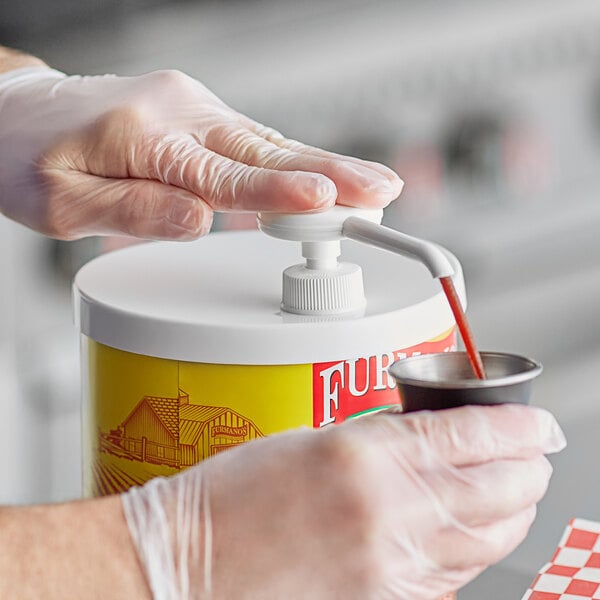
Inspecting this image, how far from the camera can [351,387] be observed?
2.18ft

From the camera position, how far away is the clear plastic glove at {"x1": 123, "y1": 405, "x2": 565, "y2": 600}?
0.55m

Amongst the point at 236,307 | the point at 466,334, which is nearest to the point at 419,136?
the point at 236,307

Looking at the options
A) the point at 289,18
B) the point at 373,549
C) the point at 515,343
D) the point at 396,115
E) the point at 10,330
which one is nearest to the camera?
the point at 373,549

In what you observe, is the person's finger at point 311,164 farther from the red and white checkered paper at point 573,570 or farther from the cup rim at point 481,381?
the red and white checkered paper at point 573,570

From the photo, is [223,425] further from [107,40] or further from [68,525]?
[107,40]

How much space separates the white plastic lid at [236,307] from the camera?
2.14ft

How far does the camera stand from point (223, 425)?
0.66 m

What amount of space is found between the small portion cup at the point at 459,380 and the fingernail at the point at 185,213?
244mm

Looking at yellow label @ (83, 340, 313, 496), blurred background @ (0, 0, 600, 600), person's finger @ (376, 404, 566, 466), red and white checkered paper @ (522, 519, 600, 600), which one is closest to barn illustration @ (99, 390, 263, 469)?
yellow label @ (83, 340, 313, 496)

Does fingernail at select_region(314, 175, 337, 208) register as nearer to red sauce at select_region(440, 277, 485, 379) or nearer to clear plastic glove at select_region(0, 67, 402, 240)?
clear plastic glove at select_region(0, 67, 402, 240)

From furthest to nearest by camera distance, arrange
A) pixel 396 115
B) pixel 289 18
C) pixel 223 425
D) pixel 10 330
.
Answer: pixel 396 115
pixel 289 18
pixel 10 330
pixel 223 425

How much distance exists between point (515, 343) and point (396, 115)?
55 centimetres

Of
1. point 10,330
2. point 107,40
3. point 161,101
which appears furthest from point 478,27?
point 161,101

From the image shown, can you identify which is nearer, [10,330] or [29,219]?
[29,219]
